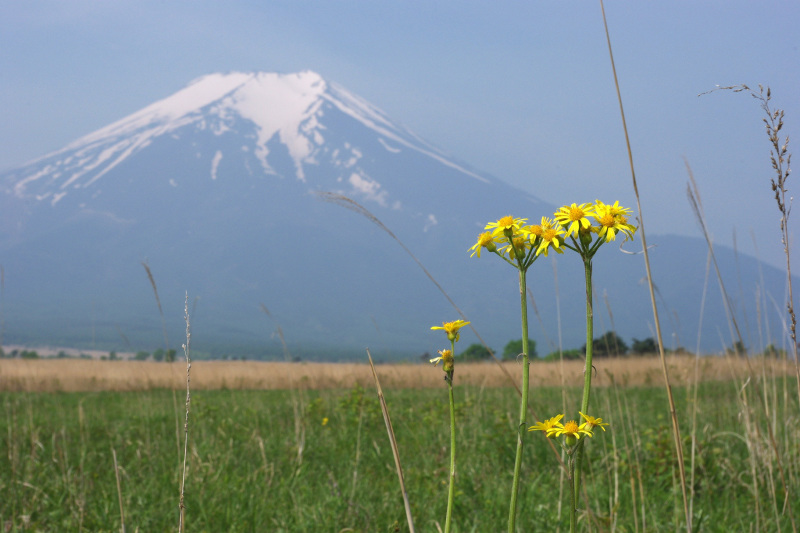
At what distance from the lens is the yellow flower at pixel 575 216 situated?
1.04 m

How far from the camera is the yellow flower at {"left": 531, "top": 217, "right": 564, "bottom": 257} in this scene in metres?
1.05

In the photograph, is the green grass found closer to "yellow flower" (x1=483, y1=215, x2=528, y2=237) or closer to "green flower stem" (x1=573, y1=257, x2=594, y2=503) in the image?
"green flower stem" (x1=573, y1=257, x2=594, y2=503)

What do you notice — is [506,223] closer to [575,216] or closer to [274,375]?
[575,216]

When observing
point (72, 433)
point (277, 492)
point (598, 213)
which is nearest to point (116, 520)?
point (277, 492)

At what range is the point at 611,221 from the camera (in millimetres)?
1082

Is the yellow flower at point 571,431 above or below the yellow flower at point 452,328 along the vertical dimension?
below

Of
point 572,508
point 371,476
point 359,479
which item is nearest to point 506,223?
point 572,508

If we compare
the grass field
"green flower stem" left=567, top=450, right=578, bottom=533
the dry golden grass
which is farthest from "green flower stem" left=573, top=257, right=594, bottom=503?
the dry golden grass

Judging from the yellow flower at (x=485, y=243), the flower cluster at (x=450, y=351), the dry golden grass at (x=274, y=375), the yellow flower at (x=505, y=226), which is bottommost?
the dry golden grass at (x=274, y=375)

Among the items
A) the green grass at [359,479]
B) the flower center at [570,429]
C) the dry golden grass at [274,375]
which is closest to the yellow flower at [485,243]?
the flower center at [570,429]

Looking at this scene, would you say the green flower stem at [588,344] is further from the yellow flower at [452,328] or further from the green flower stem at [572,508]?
the yellow flower at [452,328]

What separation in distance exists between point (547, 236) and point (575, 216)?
64 mm

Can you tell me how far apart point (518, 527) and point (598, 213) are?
8.11ft

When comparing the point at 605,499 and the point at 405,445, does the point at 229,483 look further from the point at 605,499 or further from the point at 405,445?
the point at 605,499
